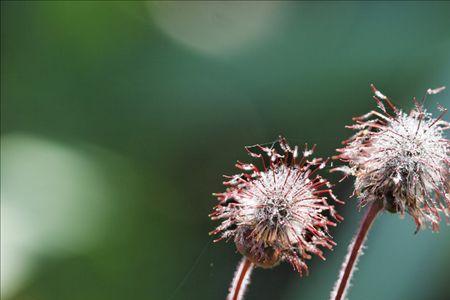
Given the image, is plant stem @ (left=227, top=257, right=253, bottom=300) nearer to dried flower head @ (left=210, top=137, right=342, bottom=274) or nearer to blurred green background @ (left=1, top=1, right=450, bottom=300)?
dried flower head @ (left=210, top=137, right=342, bottom=274)

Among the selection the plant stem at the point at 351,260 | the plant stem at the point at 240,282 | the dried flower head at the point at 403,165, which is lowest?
the plant stem at the point at 240,282

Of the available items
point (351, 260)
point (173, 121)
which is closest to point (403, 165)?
point (351, 260)

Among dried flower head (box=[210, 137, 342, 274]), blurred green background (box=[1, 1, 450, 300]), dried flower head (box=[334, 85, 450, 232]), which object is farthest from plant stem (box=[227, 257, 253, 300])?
blurred green background (box=[1, 1, 450, 300])

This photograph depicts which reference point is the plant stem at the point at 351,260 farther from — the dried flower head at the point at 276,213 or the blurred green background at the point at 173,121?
the blurred green background at the point at 173,121

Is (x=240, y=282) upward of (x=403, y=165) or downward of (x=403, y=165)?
downward

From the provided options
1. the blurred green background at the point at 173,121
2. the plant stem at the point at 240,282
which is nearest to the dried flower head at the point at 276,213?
the plant stem at the point at 240,282

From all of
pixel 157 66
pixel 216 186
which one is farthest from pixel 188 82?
pixel 216 186

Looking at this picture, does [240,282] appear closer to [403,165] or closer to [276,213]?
[276,213]
